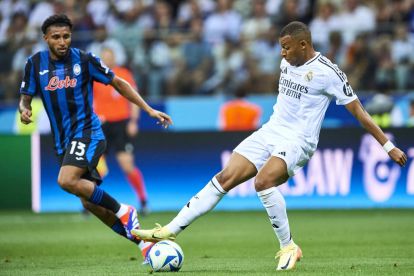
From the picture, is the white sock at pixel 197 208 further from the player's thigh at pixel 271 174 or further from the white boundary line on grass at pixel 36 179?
the white boundary line on grass at pixel 36 179

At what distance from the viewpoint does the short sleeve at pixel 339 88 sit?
848 centimetres

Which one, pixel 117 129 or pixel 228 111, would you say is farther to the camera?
pixel 228 111

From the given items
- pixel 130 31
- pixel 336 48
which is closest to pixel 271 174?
pixel 336 48

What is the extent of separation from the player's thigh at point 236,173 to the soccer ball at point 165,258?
769mm

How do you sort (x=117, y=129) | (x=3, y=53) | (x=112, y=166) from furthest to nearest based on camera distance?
(x=3, y=53) → (x=112, y=166) → (x=117, y=129)

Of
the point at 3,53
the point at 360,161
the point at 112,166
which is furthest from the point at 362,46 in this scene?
the point at 3,53

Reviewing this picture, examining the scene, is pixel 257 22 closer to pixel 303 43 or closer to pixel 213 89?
pixel 213 89

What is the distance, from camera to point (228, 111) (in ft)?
58.9

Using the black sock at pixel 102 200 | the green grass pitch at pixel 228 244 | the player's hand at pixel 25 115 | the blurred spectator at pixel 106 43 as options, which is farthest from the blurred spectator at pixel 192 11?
the black sock at pixel 102 200

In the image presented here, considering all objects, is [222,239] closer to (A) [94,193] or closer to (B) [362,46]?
(A) [94,193]

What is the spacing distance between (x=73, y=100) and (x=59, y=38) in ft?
2.06

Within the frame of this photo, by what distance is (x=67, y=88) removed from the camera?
9406mm

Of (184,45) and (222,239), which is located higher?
(184,45)

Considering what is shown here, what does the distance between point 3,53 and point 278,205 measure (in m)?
13.3
